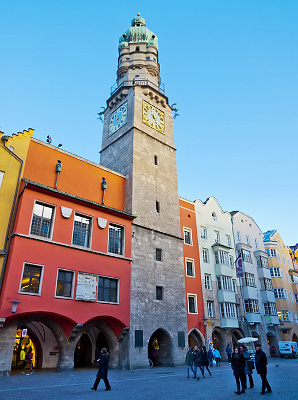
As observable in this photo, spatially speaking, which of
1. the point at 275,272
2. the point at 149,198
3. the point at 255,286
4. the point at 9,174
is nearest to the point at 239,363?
the point at 9,174

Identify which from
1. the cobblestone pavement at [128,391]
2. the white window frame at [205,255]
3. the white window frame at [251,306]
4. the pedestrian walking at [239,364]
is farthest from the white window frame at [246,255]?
the pedestrian walking at [239,364]

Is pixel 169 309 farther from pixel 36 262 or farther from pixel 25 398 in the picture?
pixel 25 398

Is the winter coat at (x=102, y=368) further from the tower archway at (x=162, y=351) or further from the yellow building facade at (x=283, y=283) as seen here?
the yellow building facade at (x=283, y=283)

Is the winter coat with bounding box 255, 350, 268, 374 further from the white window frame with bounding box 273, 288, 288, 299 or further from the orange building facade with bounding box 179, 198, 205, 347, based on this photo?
the white window frame with bounding box 273, 288, 288, 299

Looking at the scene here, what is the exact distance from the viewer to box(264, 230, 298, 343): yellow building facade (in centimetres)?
4000

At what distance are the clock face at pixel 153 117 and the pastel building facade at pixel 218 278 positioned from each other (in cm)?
934

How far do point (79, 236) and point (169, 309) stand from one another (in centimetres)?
977

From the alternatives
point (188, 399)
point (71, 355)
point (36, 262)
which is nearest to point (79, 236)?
point (36, 262)

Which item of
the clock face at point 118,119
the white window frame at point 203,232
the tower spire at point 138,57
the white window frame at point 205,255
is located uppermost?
the tower spire at point 138,57

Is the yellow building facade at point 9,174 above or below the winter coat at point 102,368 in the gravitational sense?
above

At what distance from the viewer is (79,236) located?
69.7ft

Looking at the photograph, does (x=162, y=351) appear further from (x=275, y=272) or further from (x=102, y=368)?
(x=275, y=272)

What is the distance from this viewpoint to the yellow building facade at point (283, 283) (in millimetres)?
40000

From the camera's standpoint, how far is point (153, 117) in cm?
3288
